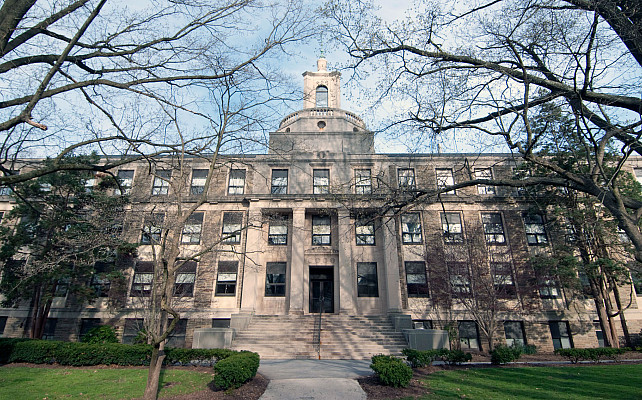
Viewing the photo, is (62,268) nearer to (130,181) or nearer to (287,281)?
(130,181)

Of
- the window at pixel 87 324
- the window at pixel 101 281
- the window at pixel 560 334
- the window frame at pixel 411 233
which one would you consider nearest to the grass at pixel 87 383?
the window at pixel 87 324

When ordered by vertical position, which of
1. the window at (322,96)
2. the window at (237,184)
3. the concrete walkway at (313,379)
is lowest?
the concrete walkway at (313,379)

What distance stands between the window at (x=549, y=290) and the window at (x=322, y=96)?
2051cm

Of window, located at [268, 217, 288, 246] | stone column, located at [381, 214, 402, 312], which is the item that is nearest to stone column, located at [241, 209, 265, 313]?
window, located at [268, 217, 288, 246]

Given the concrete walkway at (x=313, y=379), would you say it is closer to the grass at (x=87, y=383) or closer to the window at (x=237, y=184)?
the grass at (x=87, y=383)

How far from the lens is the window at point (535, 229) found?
23156 mm

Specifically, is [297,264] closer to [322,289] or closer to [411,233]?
[322,289]

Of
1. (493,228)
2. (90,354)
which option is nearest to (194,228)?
(90,354)

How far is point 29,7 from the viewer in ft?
19.8

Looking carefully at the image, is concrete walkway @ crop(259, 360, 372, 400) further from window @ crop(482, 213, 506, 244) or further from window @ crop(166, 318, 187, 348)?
window @ crop(482, 213, 506, 244)

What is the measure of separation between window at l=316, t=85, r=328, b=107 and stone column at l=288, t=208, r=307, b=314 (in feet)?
36.0

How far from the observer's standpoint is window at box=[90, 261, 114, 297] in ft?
72.9

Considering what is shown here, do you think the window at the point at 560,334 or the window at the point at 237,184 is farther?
the window at the point at 237,184

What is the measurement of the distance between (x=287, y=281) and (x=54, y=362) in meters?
12.2
